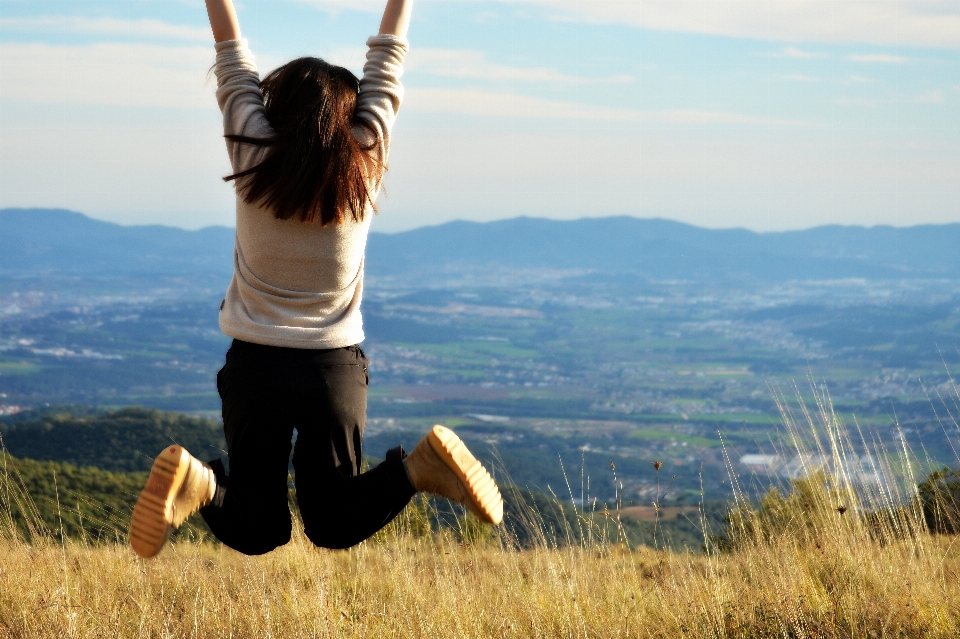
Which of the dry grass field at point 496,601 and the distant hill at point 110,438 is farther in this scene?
the distant hill at point 110,438

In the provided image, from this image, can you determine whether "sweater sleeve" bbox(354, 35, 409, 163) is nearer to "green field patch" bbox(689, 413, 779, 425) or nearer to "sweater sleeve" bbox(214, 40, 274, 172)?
"sweater sleeve" bbox(214, 40, 274, 172)

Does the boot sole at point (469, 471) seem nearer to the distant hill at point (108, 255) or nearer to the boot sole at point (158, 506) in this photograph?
the boot sole at point (158, 506)

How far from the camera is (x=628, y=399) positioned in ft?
284

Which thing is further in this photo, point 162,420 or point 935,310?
point 935,310

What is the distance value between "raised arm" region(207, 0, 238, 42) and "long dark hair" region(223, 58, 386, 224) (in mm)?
316

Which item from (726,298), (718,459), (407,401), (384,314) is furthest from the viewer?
(726,298)

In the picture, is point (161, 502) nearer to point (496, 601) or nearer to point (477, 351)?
point (496, 601)

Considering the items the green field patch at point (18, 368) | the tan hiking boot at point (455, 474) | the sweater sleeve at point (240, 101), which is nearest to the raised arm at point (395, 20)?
the sweater sleeve at point (240, 101)

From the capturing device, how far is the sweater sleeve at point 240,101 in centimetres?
281

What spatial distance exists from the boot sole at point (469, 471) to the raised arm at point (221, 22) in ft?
4.81

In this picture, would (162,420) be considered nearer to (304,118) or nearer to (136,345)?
(304,118)

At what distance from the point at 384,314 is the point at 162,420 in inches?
3575

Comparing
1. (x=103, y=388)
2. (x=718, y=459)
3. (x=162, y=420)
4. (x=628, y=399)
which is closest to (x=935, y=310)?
(x=628, y=399)

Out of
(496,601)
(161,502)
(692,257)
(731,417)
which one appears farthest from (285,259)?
(692,257)
